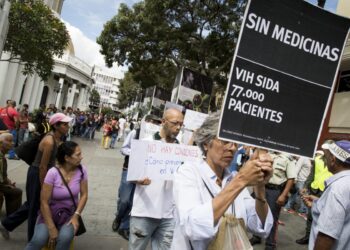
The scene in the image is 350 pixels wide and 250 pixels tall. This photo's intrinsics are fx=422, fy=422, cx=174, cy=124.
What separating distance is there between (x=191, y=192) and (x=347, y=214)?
144 cm

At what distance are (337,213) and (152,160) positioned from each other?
183 cm

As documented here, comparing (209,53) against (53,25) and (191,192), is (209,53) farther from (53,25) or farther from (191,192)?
(191,192)

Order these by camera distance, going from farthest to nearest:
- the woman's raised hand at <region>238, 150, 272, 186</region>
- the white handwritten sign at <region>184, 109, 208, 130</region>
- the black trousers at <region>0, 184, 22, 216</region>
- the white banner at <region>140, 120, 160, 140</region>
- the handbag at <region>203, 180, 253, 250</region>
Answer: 1. the white handwritten sign at <region>184, 109, 208, 130</region>
2. the black trousers at <region>0, 184, 22, 216</region>
3. the white banner at <region>140, 120, 160, 140</region>
4. the handbag at <region>203, 180, 253, 250</region>
5. the woman's raised hand at <region>238, 150, 272, 186</region>

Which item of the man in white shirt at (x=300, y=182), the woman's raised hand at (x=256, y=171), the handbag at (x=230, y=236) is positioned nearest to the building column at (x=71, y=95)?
the man in white shirt at (x=300, y=182)

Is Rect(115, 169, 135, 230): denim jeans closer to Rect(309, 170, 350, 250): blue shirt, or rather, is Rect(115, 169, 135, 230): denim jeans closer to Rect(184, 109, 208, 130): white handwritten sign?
Rect(184, 109, 208, 130): white handwritten sign

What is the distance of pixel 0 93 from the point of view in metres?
33.3

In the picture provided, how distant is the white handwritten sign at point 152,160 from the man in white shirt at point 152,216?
0.07 meters

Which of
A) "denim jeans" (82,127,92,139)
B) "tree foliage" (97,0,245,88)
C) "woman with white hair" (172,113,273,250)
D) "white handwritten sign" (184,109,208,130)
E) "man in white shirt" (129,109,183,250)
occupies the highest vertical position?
"tree foliage" (97,0,245,88)

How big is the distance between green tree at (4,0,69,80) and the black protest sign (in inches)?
544

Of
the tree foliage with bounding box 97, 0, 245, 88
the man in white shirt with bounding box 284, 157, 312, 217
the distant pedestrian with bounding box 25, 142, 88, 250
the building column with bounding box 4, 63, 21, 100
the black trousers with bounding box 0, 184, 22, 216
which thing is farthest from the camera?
the building column with bounding box 4, 63, 21, 100

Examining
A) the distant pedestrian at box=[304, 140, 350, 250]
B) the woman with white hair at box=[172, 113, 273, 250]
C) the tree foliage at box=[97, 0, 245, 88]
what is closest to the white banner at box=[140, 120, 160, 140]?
the distant pedestrian at box=[304, 140, 350, 250]

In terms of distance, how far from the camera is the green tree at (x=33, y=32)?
15.0m

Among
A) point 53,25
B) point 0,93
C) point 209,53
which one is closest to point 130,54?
point 209,53

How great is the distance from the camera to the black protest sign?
2.32m
